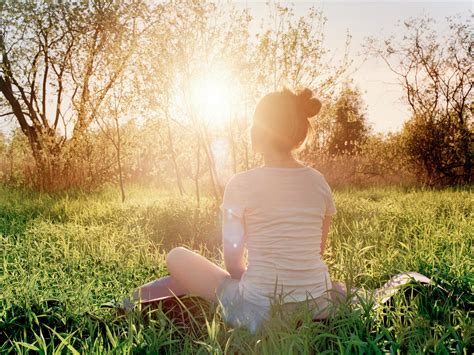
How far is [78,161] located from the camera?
1255 cm

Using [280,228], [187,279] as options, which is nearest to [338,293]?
[280,228]

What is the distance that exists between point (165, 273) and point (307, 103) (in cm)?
237

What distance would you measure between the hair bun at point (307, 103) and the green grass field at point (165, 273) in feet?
3.51

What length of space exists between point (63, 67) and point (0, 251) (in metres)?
7.75

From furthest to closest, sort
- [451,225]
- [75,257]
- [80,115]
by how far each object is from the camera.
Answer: [80,115]
[451,225]
[75,257]

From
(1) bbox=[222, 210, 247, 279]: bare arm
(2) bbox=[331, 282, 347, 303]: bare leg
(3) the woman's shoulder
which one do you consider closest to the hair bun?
(3) the woman's shoulder

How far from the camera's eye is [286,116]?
8.77 ft

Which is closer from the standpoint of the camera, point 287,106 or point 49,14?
point 287,106

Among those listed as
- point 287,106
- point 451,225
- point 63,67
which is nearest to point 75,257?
point 287,106

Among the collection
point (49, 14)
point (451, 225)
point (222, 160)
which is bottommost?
point (451, 225)

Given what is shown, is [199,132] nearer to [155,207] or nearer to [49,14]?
[155,207]

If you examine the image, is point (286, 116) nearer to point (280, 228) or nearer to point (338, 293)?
point (280, 228)

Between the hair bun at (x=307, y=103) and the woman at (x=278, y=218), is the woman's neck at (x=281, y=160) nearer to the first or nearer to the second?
the woman at (x=278, y=218)

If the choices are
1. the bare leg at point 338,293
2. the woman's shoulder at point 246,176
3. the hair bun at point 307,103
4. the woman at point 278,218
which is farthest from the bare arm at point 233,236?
the hair bun at point 307,103
